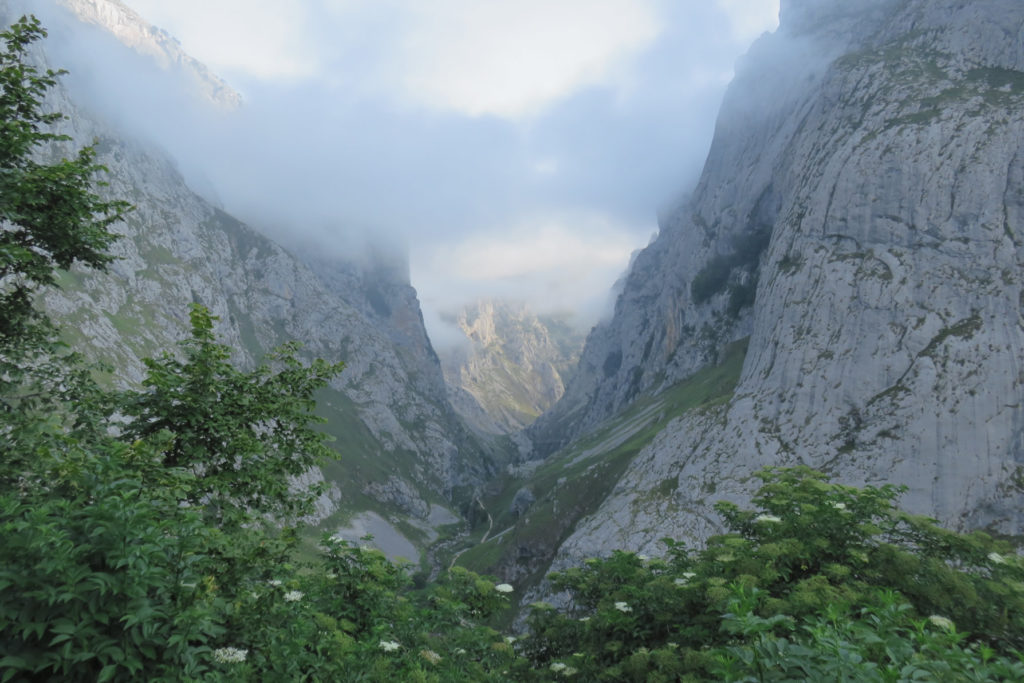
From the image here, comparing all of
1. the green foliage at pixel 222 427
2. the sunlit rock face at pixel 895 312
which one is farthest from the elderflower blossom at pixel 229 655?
the sunlit rock face at pixel 895 312

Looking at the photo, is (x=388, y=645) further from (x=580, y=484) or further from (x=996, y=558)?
(x=580, y=484)

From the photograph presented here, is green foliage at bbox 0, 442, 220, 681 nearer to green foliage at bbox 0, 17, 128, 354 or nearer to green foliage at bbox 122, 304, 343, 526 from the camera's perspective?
green foliage at bbox 122, 304, 343, 526

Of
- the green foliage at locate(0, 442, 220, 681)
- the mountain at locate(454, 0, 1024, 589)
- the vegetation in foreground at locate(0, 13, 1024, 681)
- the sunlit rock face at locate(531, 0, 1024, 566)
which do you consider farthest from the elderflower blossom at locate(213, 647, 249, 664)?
the mountain at locate(454, 0, 1024, 589)

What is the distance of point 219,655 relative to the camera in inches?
283

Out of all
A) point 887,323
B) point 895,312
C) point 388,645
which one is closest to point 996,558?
point 388,645

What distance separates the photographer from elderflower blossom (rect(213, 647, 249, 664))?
23.5 feet

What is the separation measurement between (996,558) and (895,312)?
86919mm

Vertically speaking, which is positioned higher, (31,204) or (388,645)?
(31,204)

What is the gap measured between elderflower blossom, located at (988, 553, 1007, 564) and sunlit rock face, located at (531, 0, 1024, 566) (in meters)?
65.3

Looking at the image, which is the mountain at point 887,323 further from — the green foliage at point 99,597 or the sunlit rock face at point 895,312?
the green foliage at point 99,597

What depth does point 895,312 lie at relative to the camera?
8225cm

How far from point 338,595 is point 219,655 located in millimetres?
5568

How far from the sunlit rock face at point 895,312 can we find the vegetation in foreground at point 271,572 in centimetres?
6554

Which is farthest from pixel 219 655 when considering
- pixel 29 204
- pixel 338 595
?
pixel 29 204
